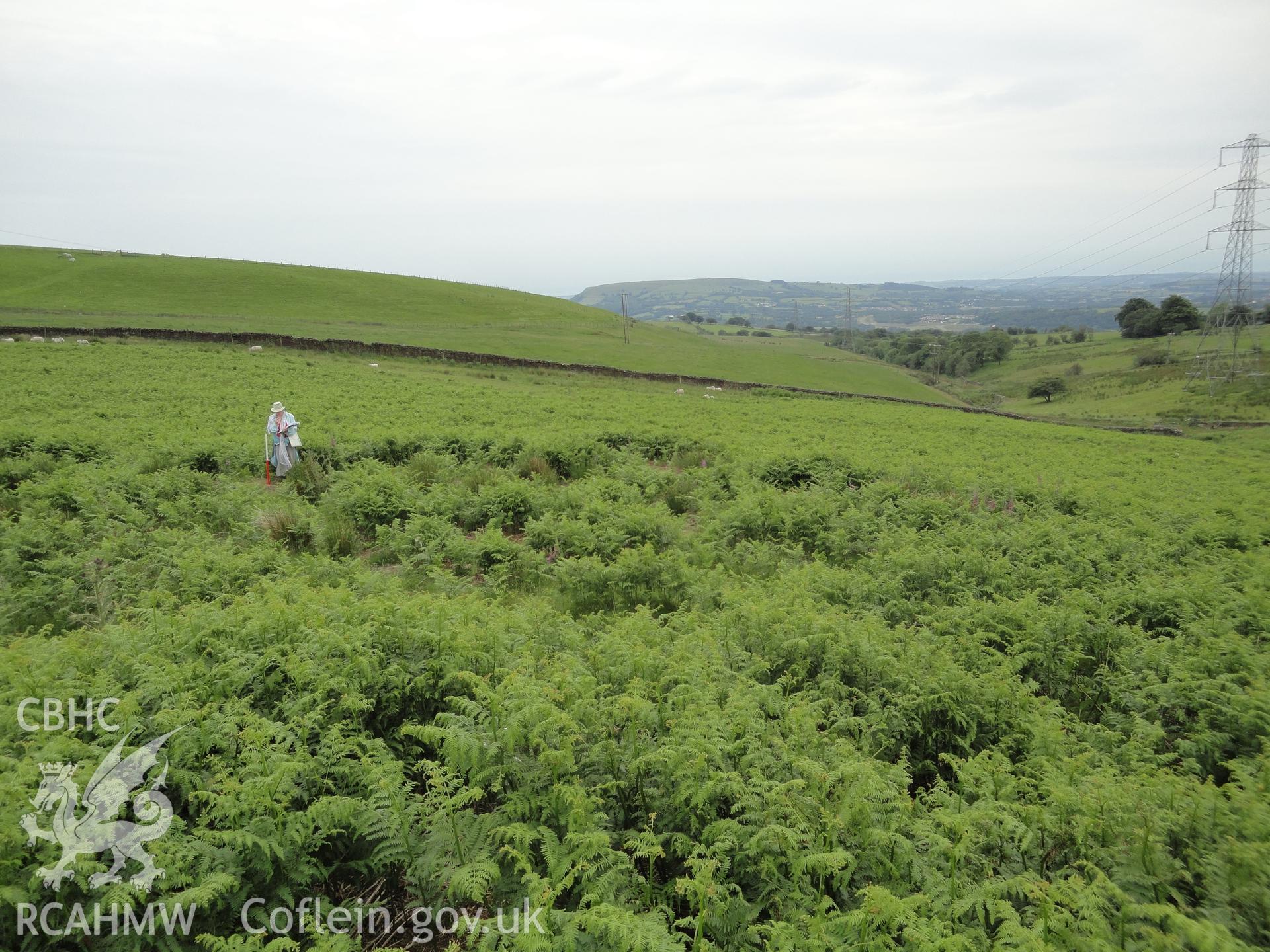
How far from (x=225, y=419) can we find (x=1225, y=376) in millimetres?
95070

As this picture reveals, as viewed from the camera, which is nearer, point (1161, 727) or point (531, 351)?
point (1161, 727)

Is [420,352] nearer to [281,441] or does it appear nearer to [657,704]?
[281,441]

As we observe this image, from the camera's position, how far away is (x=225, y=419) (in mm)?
22469

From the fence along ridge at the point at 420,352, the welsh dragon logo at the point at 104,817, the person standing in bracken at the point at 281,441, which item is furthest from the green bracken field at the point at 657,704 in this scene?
the fence along ridge at the point at 420,352

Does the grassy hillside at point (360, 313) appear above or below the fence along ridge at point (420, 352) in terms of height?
above

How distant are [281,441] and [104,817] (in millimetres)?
13455

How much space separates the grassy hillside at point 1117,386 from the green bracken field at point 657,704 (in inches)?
2497

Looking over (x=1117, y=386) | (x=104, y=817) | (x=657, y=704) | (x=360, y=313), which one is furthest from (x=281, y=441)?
(x=1117, y=386)

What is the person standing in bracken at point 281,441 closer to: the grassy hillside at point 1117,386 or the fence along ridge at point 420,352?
the fence along ridge at point 420,352

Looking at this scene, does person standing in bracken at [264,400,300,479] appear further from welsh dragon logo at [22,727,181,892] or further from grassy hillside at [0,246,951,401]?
grassy hillside at [0,246,951,401]

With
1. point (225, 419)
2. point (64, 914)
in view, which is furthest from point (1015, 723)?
point (225, 419)

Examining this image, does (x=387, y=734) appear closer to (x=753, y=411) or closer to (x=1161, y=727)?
(x=1161, y=727)

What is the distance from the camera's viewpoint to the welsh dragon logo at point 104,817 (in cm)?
396

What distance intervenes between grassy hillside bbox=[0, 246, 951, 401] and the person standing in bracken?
147 ft
